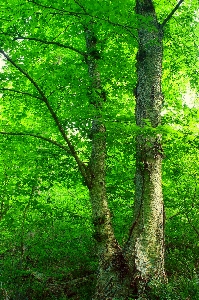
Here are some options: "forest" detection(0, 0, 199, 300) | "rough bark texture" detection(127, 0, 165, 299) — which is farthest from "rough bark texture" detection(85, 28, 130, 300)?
"rough bark texture" detection(127, 0, 165, 299)

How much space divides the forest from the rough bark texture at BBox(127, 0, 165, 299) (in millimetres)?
19

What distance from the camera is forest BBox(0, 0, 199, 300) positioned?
478 cm

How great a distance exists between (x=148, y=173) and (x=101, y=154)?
4.48ft

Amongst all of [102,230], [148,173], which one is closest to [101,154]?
[148,173]

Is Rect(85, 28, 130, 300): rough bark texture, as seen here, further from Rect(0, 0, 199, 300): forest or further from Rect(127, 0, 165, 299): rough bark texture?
Rect(127, 0, 165, 299): rough bark texture

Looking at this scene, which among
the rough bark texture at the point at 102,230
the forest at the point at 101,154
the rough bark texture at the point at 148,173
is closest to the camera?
the rough bark texture at the point at 148,173

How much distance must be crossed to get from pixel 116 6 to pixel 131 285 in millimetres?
4422

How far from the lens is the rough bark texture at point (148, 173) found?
15.3 feet

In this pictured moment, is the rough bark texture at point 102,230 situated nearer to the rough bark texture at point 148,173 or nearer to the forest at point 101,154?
the forest at point 101,154

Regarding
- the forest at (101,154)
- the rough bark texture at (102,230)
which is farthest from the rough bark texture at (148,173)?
the rough bark texture at (102,230)

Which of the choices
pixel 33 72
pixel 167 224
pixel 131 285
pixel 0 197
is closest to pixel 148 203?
pixel 131 285

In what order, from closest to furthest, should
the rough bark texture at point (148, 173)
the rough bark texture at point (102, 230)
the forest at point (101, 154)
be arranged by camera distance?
the rough bark texture at point (148, 173)
the forest at point (101, 154)
the rough bark texture at point (102, 230)

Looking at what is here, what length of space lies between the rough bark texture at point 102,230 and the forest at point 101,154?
0.8 inches

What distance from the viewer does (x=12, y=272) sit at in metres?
7.00
